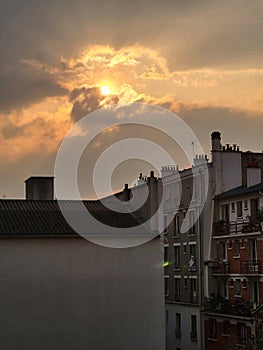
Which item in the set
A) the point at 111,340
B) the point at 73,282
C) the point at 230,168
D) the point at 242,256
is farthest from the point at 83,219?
the point at 230,168

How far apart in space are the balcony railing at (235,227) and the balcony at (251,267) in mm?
2166

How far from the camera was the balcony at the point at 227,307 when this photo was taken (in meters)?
46.8

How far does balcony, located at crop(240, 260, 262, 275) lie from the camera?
4656 centimetres

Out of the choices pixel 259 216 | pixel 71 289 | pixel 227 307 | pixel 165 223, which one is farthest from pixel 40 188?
pixel 165 223

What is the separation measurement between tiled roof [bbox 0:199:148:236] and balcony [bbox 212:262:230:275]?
13971 millimetres

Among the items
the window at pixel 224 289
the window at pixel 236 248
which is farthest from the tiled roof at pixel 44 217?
the window at pixel 224 289

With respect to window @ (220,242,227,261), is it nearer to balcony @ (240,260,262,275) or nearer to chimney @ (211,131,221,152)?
balcony @ (240,260,262,275)

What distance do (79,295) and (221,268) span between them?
19.2m

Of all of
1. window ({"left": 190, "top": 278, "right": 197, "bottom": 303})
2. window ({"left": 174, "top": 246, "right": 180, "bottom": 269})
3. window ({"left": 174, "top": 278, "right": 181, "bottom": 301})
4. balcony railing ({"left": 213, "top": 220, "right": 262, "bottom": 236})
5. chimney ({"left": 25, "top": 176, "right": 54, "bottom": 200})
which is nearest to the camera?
chimney ({"left": 25, "top": 176, "right": 54, "bottom": 200})

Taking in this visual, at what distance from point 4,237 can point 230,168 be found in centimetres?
→ 2475

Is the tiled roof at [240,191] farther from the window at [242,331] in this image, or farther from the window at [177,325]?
the window at [177,325]

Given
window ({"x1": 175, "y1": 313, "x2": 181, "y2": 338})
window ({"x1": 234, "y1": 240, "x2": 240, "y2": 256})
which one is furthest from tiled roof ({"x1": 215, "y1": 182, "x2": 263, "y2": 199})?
window ({"x1": 175, "y1": 313, "x2": 181, "y2": 338})

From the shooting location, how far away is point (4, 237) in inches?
1339

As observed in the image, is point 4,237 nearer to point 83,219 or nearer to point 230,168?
point 83,219
